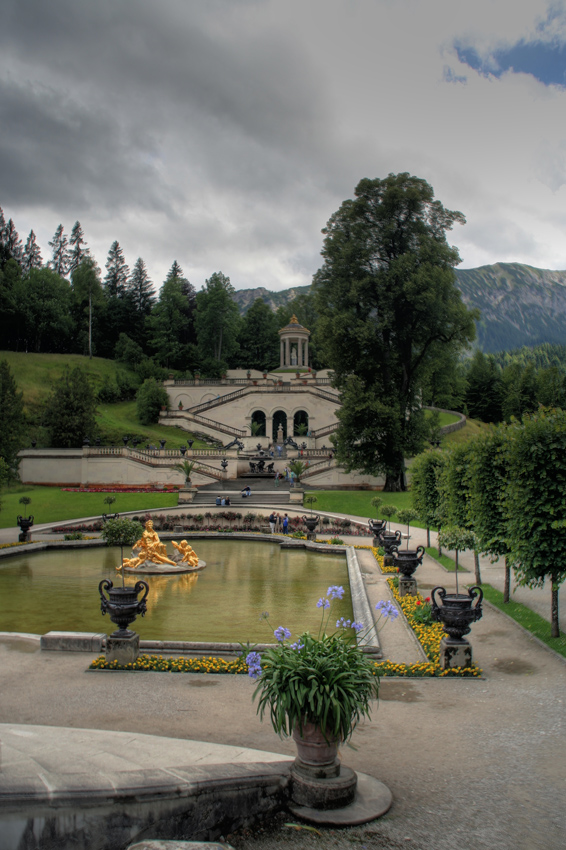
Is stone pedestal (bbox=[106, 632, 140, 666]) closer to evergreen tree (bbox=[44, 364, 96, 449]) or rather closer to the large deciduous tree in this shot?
the large deciduous tree

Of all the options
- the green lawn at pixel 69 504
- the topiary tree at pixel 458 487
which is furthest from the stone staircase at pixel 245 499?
the topiary tree at pixel 458 487

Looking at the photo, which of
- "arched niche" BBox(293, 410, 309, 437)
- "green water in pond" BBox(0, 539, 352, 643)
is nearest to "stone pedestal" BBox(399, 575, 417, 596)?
"green water in pond" BBox(0, 539, 352, 643)

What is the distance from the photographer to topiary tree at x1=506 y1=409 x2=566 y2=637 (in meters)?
11.7

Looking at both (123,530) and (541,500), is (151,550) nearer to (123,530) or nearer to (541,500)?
(123,530)

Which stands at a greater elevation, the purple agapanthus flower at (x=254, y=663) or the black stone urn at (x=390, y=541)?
the purple agapanthus flower at (x=254, y=663)

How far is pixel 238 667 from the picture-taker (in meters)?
10.1

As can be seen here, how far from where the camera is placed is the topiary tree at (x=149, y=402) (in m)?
62.5

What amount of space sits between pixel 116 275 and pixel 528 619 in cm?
9400

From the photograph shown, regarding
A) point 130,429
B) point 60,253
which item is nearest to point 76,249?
point 60,253

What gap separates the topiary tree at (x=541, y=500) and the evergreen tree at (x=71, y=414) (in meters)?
39.9

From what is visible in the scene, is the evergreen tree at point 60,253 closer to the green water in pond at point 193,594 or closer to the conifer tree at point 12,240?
the conifer tree at point 12,240

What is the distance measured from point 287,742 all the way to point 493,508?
10.1m

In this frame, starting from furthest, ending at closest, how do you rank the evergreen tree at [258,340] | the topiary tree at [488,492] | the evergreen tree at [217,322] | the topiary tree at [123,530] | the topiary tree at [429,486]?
the evergreen tree at [258,340]
the evergreen tree at [217,322]
the topiary tree at [429,486]
the topiary tree at [123,530]
the topiary tree at [488,492]

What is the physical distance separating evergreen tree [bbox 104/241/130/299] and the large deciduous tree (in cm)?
6410
